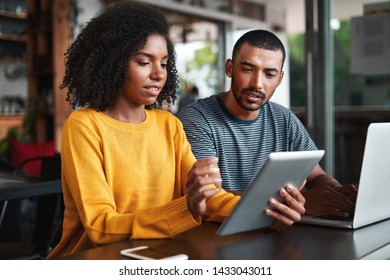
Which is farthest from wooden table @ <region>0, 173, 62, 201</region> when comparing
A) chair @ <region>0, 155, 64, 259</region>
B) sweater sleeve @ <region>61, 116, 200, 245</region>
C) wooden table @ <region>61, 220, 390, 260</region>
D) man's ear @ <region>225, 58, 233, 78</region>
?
wooden table @ <region>61, 220, 390, 260</region>

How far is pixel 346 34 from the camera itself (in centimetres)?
388

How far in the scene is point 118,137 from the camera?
154cm

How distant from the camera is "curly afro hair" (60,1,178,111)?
1.57m

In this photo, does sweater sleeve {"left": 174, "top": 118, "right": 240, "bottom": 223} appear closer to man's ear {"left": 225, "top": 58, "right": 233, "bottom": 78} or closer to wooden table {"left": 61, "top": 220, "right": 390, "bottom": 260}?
wooden table {"left": 61, "top": 220, "right": 390, "bottom": 260}

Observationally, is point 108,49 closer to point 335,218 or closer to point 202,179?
point 202,179

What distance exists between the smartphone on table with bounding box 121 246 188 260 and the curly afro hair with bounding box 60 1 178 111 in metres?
0.52

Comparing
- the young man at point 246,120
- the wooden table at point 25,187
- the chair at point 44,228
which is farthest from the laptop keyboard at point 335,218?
the chair at point 44,228

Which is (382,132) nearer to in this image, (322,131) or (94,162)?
(94,162)

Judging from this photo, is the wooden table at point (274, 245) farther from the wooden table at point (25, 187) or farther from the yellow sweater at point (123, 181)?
the wooden table at point (25, 187)

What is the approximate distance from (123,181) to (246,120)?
747mm

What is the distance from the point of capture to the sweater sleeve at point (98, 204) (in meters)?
1.30

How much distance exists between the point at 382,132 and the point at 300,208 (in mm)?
275

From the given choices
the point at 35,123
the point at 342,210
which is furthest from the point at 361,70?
the point at 35,123
